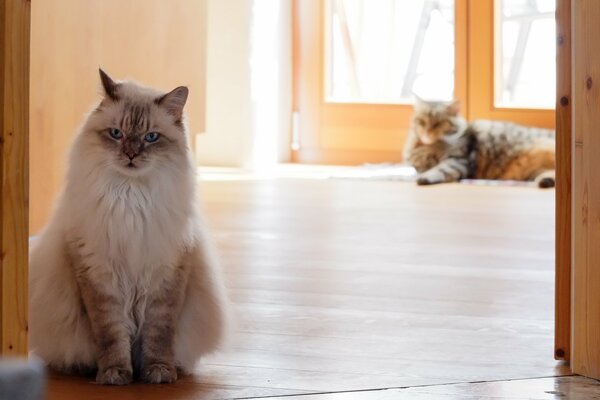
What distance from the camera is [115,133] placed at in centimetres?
205

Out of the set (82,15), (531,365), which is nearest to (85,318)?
(531,365)

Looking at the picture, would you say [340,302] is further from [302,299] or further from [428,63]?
[428,63]

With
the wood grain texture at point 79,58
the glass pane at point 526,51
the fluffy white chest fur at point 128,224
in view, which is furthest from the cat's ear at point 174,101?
the glass pane at point 526,51

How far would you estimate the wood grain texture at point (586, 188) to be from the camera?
2100mm

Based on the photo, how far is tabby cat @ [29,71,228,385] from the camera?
2.03 m

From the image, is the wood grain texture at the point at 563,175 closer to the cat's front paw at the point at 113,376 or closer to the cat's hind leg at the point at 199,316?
the cat's hind leg at the point at 199,316

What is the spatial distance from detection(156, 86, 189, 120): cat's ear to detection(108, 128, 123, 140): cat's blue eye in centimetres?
9

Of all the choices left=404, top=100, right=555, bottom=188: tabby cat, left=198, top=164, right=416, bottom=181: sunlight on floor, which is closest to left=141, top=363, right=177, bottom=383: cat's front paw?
left=198, top=164, right=416, bottom=181: sunlight on floor

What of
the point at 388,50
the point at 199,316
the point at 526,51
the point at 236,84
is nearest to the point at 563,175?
the point at 199,316

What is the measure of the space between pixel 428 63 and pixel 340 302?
4.59m

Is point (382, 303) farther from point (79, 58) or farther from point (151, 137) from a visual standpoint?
point (79, 58)

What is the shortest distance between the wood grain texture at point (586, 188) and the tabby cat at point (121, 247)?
0.76 meters

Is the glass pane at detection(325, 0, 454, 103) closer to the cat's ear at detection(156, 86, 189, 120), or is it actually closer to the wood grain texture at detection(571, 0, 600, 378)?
the wood grain texture at detection(571, 0, 600, 378)

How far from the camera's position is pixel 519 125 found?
22.1 ft
